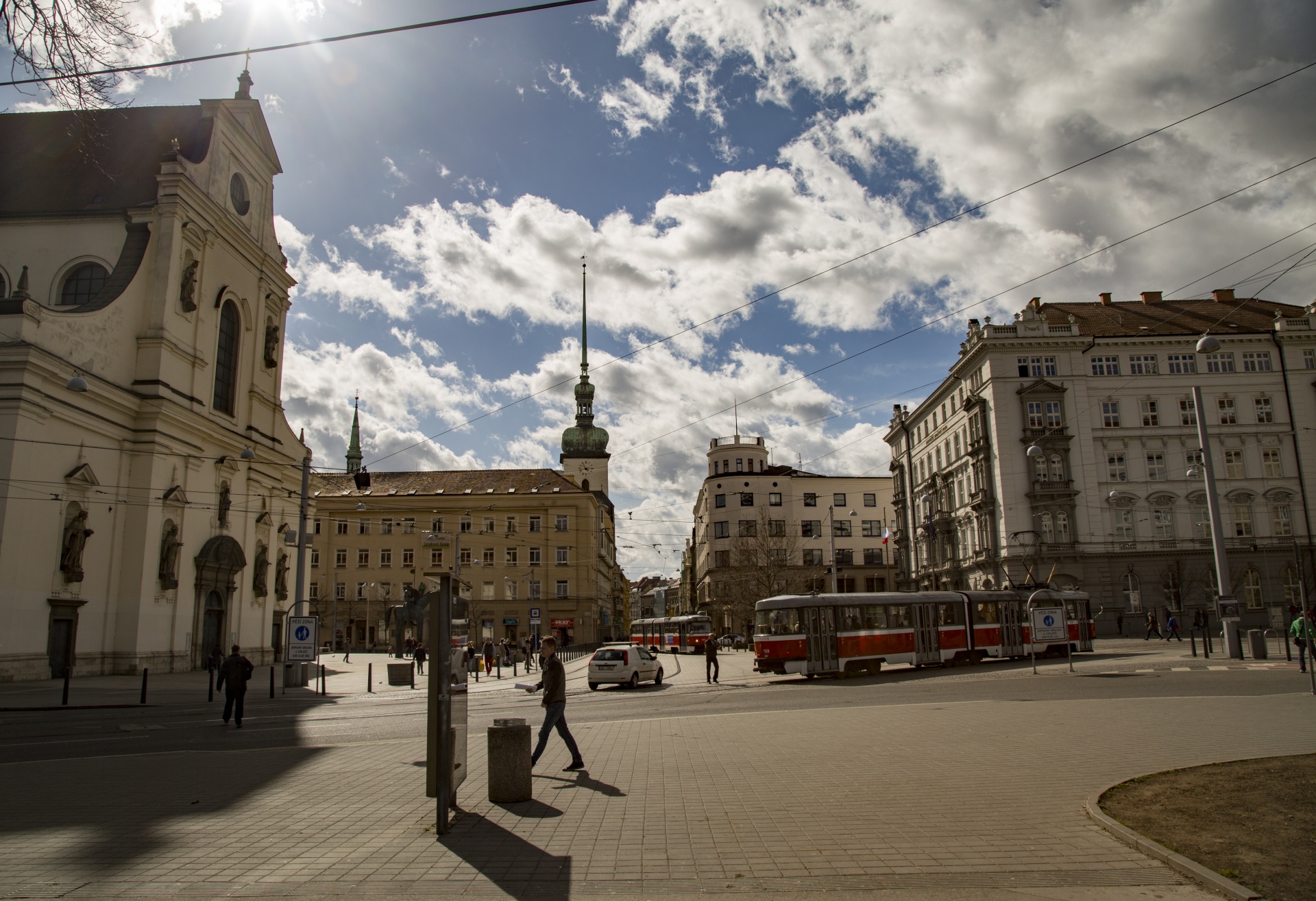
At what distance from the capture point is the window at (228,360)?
41344mm

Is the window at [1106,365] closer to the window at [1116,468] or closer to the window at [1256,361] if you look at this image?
the window at [1116,468]

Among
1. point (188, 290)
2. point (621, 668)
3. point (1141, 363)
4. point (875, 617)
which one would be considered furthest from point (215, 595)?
point (1141, 363)

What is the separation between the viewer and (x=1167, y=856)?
5.98 metres

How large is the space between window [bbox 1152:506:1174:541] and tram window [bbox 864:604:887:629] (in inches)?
1351

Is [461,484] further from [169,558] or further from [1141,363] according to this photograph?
[1141,363]

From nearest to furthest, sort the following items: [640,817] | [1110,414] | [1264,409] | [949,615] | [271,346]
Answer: [640,817] → [949,615] → [271,346] → [1110,414] → [1264,409]

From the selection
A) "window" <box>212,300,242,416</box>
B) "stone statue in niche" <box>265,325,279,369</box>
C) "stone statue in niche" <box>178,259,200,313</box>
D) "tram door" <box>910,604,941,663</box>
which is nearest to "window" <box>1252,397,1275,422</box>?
"tram door" <box>910,604,941,663</box>

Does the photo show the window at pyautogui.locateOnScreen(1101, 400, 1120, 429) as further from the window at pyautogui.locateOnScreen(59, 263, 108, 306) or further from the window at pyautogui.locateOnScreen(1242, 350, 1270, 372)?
the window at pyautogui.locateOnScreen(59, 263, 108, 306)

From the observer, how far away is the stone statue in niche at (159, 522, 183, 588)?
113 feet

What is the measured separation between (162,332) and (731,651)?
42886mm

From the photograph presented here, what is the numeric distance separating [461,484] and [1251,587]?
206 feet

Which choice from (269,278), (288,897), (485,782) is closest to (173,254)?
(269,278)

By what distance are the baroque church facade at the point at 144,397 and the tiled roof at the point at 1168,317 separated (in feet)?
166

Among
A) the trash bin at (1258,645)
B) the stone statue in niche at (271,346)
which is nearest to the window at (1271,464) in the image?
the trash bin at (1258,645)
